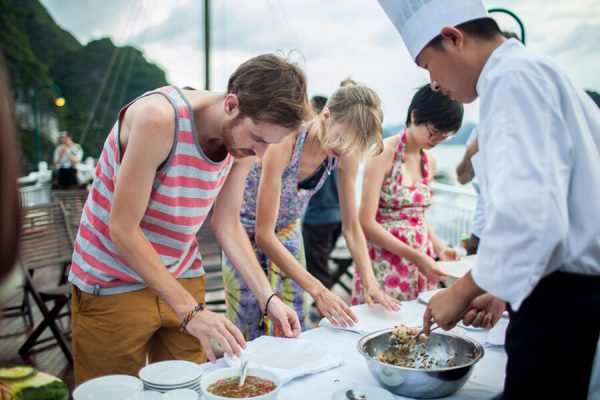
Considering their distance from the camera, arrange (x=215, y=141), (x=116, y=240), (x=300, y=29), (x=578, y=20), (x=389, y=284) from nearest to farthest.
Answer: (x=116, y=240)
(x=215, y=141)
(x=389, y=284)
(x=578, y=20)
(x=300, y=29)

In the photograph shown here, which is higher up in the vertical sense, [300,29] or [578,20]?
[300,29]

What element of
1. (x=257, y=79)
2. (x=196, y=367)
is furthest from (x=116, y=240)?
(x=257, y=79)

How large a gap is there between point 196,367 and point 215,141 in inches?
24.3

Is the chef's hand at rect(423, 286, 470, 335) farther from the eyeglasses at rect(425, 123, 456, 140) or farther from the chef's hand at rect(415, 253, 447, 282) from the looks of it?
the eyeglasses at rect(425, 123, 456, 140)

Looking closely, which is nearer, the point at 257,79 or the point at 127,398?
the point at 127,398

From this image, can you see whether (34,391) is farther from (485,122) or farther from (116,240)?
(485,122)

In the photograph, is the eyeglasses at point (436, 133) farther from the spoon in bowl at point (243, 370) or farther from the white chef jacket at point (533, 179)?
the spoon in bowl at point (243, 370)

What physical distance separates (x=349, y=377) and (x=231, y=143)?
2.26 ft

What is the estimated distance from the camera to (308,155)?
205cm

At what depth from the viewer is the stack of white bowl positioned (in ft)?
3.55

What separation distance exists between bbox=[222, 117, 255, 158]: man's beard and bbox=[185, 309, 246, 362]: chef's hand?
0.44 metres

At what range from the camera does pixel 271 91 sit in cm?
133

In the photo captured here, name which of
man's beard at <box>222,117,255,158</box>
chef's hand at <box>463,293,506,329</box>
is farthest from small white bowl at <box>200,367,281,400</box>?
man's beard at <box>222,117,255,158</box>

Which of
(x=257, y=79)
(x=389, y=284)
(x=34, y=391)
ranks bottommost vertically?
(x=389, y=284)
